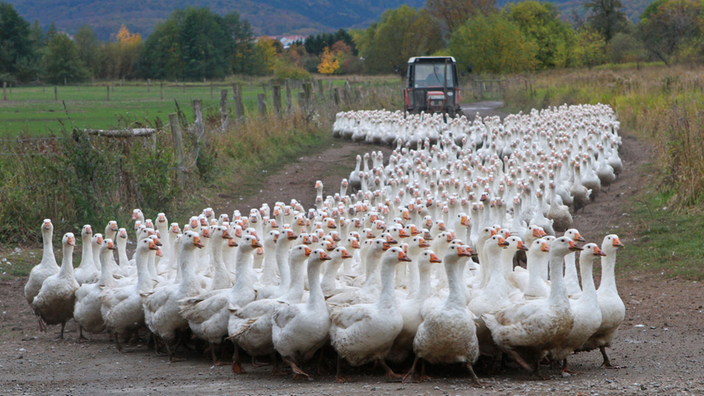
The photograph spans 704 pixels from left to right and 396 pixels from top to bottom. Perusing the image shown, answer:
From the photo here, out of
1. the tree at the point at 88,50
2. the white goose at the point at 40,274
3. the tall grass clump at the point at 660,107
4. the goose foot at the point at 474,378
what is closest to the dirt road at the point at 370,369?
the goose foot at the point at 474,378

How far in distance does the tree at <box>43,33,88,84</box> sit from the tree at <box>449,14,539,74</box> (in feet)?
118

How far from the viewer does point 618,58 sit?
60219 millimetres

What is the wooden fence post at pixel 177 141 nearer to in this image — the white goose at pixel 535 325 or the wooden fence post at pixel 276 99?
the wooden fence post at pixel 276 99

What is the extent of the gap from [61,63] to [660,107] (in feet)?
186

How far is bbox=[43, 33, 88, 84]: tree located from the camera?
65.0 meters

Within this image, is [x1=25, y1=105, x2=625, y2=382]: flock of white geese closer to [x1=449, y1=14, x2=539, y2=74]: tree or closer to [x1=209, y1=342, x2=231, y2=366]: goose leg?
[x1=209, y1=342, x2=231, y2=366]: goose leg

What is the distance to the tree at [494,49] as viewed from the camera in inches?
1946

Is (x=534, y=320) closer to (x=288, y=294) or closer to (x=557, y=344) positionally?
(x=557, y=344)

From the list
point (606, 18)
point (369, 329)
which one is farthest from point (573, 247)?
point (606, 18)

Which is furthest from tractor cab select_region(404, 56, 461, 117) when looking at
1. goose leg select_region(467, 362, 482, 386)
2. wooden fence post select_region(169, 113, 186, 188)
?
goose leg select_region(467, 362, 482, 386)

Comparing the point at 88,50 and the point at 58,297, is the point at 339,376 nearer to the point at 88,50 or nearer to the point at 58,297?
the point at 58,297

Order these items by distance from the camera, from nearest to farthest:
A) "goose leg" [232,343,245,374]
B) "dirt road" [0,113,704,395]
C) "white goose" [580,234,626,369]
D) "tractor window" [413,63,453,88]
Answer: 1. "dirt road" [0,113,704,395]
2. "white goose" [580,234,626,369]
3. "goose leg" [232,343,245,374]
4. "tractor window" [413,63,453,88]

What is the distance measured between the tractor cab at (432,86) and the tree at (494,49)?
76.3ft

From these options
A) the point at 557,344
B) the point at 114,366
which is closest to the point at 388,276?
the point at 557,344
